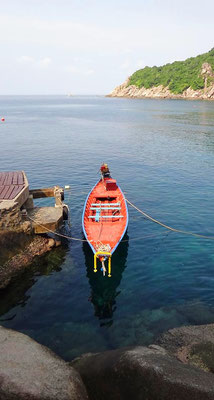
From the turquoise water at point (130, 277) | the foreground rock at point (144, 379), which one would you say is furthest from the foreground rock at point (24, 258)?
the foreground rock at point (144, 379)

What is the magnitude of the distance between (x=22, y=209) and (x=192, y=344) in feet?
46.5

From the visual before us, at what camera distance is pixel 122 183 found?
36094mm

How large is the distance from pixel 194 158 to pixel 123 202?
2648cm

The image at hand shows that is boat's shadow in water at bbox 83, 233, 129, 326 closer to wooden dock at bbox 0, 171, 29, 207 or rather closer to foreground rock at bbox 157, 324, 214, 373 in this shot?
foreground rock at bbox 157, 324, 214, 373

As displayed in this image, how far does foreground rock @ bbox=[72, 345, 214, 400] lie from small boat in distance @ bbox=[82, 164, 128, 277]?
24.0 ft

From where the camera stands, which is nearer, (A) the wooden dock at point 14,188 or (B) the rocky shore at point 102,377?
(B) the rocky shore at point 102,377

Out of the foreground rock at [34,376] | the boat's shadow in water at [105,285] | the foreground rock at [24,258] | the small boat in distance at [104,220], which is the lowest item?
the boat's shadow in water at [105,285]

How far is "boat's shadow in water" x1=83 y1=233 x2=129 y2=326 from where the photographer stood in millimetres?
15414

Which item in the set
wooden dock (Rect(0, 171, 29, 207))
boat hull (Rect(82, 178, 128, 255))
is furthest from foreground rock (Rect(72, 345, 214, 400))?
wooden dock (Rect(0, 171, 29, 207))

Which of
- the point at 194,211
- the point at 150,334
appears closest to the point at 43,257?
the point at 150,334

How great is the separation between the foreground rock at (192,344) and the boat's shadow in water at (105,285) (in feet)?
10.3

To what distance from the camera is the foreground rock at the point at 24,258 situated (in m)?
17.2

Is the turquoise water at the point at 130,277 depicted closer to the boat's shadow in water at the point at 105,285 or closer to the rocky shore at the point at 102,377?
the boat's shadow in water at the point at 105,285

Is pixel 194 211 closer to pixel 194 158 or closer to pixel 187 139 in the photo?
pixel 194 158
